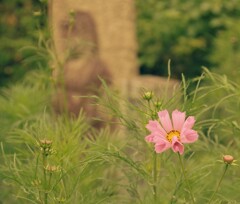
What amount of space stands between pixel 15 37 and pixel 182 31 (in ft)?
3.86

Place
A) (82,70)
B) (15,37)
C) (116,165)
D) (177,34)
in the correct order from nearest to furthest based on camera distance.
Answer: (116,165) → (82,70) → (177,34) → (15,37)

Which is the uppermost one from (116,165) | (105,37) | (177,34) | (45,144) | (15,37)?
(45,144)

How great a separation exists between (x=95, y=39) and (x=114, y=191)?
2148 mm

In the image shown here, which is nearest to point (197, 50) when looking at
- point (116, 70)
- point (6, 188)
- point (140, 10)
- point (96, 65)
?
point (140, 10)

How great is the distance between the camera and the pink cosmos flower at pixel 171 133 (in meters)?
1.11

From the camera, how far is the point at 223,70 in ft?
10.0

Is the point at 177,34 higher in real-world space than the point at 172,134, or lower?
lower

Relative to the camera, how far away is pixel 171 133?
1139mm

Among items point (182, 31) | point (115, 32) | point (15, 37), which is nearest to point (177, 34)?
point (182, 31)

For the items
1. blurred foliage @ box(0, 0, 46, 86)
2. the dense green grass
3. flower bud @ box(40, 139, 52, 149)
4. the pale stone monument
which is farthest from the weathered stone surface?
flower bud @ box(40, 139, 52, 149)

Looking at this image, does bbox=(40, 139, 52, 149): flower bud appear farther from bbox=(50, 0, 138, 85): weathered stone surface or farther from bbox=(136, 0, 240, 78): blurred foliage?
bbox=(136, 0, 240, 78): blurred foliage

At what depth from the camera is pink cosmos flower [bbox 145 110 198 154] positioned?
3.63 ft

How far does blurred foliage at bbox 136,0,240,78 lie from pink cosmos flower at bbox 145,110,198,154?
9.23 feet

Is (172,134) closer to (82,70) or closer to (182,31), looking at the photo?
(82,70)
